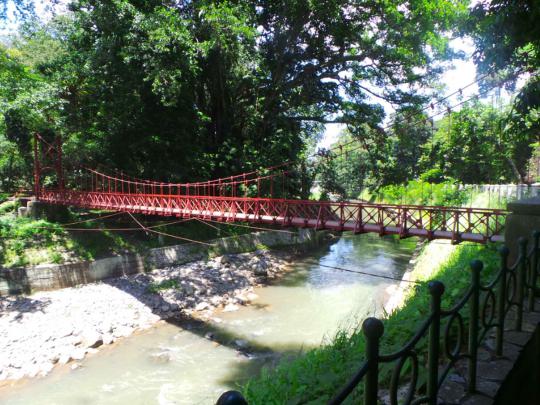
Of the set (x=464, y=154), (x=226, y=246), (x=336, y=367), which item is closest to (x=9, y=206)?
(x=226, y=246)

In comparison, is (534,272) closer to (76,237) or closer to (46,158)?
(76,237)

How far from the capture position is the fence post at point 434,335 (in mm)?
1250

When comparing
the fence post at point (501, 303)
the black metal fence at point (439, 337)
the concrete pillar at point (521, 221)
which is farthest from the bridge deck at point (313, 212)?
the fence post at point (501, 303)

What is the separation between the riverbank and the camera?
6758 mm

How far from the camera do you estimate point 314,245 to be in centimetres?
1603

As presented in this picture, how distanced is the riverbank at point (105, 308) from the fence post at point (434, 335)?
22.4ft

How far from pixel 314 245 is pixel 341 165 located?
1684cm

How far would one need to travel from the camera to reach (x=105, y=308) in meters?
8.44

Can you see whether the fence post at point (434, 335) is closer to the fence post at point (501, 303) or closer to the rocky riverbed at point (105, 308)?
the fence post at point (501, 303)

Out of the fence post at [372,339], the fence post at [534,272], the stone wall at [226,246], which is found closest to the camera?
the fence post at [372,339]

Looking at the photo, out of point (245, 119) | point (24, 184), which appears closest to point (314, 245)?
point (245, 119)

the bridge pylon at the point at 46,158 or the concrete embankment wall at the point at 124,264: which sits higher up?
the bridge pylon at the point at 46,158

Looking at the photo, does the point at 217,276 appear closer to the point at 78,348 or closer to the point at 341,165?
the point at 78,348

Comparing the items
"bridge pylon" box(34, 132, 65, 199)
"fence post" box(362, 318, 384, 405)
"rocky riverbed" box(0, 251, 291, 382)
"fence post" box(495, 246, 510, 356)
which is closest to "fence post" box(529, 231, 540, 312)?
"fence post" box(495, 246, 510, 356)
